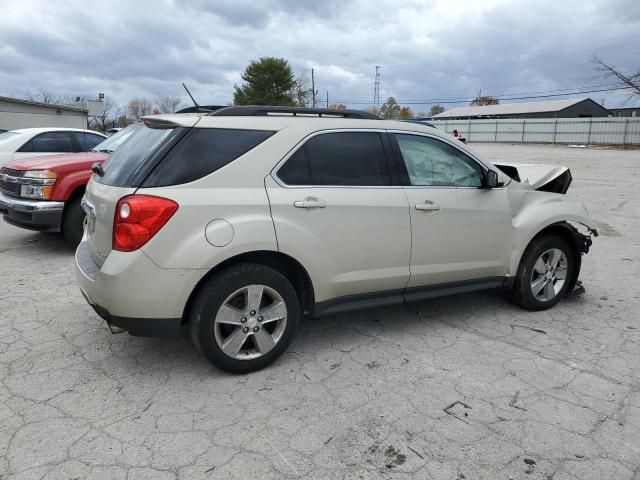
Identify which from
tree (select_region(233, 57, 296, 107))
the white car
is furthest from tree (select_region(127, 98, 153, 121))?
the white car

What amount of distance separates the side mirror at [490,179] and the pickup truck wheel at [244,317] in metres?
1.92

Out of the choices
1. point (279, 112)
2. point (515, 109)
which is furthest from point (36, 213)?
point (515, 109)

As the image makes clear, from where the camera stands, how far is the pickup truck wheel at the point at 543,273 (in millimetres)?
4445

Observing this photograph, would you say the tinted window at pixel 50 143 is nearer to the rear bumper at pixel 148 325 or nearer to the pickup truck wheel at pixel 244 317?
the rear bumper at pixel 148 325

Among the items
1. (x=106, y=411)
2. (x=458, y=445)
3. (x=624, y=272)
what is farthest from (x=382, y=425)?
(x=624, y=272)

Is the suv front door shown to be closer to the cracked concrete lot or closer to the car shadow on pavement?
the cracked concrete lot

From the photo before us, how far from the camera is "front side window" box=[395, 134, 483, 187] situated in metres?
3.86

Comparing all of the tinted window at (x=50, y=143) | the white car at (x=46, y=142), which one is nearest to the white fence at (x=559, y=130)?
the white car at (x=46, y=142)

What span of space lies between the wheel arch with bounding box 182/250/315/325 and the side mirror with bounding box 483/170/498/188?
5.84ft

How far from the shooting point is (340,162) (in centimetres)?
354

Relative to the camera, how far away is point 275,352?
3.36 meters

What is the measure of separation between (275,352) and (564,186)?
135 inches

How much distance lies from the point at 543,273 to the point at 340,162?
2.36 m

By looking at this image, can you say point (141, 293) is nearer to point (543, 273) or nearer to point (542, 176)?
point (543, 273)
